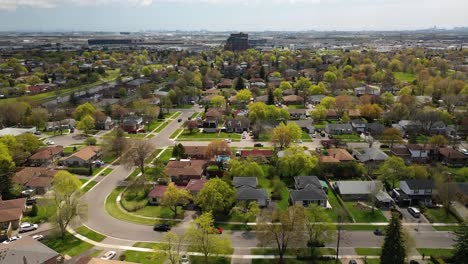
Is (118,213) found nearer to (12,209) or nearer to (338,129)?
(12,209)

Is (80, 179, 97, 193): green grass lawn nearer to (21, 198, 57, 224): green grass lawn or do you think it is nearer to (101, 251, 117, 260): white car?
(21, 198, 57, 224): green grass lawn

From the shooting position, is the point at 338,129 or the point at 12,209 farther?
the point at 338,129

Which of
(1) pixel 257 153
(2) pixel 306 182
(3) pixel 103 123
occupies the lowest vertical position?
(1) pixel 257 153

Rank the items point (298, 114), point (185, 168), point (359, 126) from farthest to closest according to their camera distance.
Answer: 1. point (298, 114)
2. point (359, 126)
3. point (185, 168)

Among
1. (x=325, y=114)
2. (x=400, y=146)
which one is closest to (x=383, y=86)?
(x=325, y=114)

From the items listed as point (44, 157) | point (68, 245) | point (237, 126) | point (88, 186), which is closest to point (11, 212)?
point (68, 245)

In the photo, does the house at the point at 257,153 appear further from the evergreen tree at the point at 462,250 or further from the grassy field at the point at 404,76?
the grassy field at the point at 404,76

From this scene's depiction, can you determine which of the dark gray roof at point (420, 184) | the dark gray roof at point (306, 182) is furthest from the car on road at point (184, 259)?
the dark gray roof at point (420, 184)

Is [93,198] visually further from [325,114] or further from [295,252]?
[325,114]
